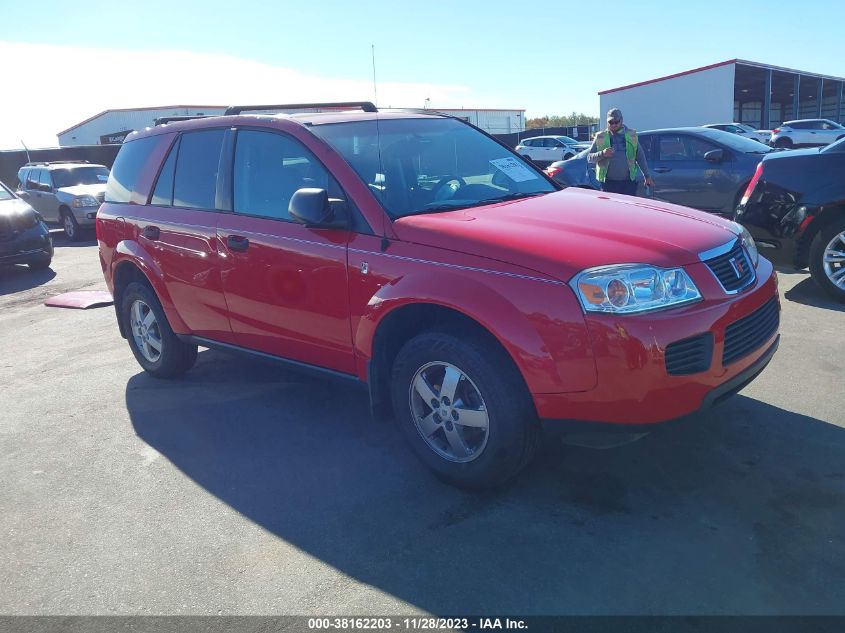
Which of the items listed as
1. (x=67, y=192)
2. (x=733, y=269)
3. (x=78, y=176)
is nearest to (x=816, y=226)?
(x=733, y=269)

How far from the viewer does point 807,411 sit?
4.12 metres

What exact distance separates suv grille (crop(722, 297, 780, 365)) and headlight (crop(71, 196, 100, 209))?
597 inches

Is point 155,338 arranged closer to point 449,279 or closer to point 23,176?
point 449,279

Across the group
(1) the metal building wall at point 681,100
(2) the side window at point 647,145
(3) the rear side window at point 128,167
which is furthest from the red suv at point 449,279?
(1) the metal building wall at point 681,100

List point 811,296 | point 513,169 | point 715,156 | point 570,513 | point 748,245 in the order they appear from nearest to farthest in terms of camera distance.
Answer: point 570,513, point 748,245, point 513,169, point 811,296, point 715,156

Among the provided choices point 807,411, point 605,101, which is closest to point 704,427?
point 807,411

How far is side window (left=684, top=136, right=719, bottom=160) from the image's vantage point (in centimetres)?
1002

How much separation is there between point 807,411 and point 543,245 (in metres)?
2.15

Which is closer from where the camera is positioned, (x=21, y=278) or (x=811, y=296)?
(x=811, y=296)

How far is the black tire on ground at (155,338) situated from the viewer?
5.27m

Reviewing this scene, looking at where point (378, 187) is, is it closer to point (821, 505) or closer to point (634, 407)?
point (634, 407)

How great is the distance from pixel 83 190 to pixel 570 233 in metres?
15.5

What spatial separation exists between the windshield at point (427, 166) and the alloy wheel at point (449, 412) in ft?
2.81

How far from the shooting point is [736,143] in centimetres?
996
